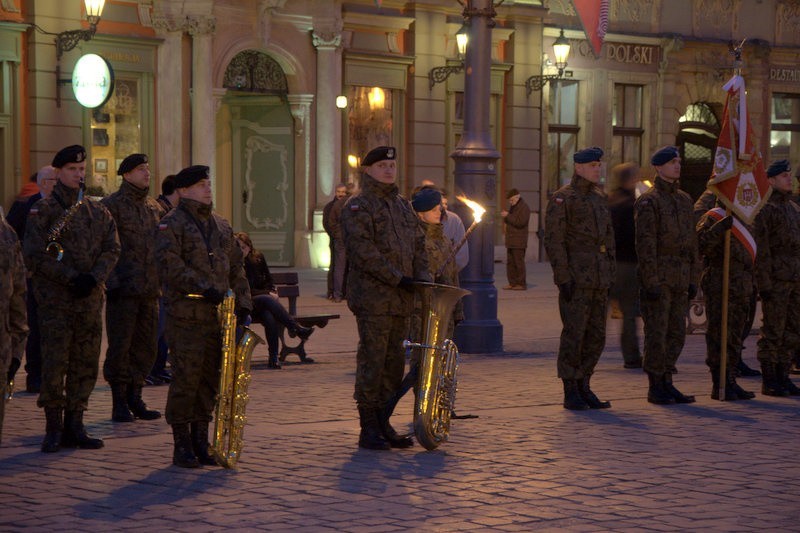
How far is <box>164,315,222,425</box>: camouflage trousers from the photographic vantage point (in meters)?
8.99

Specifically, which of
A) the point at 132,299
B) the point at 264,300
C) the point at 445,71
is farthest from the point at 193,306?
the point at 445,71

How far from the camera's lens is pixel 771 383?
1241 centimetres

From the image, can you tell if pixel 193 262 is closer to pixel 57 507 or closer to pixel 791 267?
pixel 57 507

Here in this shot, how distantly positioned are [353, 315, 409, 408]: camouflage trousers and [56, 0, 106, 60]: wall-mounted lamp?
585 inches

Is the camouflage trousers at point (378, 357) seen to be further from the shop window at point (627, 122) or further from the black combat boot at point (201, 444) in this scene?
the shop window at point (627, 122)

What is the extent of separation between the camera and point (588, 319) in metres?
11.5

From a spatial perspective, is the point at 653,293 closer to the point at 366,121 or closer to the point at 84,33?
the point at 84,33

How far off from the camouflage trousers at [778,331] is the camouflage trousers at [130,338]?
15.4ft

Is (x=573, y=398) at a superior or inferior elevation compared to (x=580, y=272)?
inferior

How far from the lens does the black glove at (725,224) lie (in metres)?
12.2

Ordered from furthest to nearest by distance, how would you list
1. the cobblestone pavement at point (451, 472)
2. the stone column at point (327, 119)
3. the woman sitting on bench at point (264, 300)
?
the stone column at point (327, 119) < the woman sitting on bench at point (264, 300) < the cobblestone pavement at point (451, 472)

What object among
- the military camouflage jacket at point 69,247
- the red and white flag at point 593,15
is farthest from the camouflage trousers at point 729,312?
the red and white flag at point 593,15

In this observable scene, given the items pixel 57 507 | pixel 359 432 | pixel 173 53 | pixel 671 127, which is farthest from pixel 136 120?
pixel 57 507

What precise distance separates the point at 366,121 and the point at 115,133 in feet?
18.8
